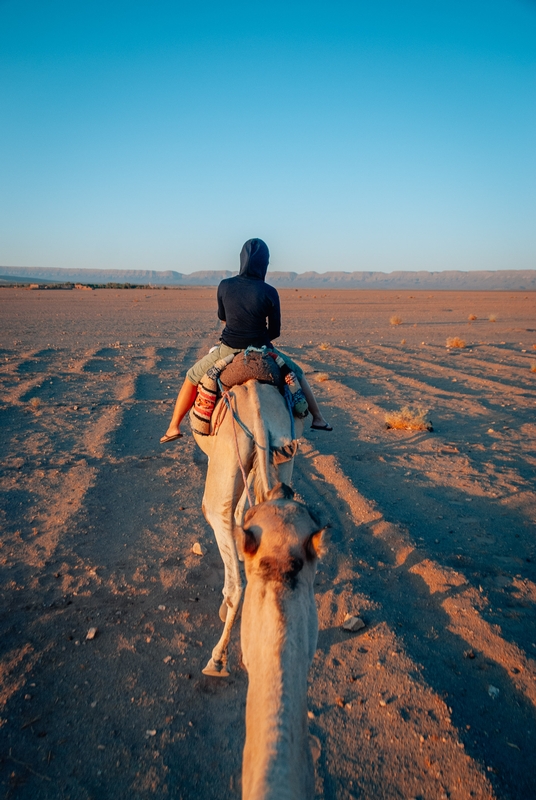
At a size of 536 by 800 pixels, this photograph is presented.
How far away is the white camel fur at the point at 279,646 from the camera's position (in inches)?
61.6

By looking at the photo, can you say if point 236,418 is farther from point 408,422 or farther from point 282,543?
point 408,422

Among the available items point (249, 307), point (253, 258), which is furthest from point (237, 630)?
point (253, 258)

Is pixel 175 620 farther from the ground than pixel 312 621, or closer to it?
closer to it

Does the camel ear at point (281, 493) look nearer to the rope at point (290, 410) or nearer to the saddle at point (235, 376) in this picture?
the rope at point (290, 410)

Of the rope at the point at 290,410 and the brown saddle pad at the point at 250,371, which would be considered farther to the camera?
the brown saddle pad at the point at 250,371

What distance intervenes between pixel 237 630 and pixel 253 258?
3.21 metres

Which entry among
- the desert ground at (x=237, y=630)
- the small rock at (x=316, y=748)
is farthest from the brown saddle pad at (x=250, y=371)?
the small rock at (x=316, y=748)

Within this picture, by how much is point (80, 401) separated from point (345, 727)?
9330mm

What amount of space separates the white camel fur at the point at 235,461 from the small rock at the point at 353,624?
38.8 inches

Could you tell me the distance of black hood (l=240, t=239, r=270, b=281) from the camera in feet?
13.9

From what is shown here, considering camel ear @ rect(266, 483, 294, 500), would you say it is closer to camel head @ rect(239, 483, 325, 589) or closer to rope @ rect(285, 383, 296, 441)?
camel head @ rect(239, 483, 325, 589)

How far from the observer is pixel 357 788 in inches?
106

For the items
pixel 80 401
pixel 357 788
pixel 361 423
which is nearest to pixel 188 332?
pixel 80 401

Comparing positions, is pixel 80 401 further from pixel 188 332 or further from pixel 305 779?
pixel 188 332
